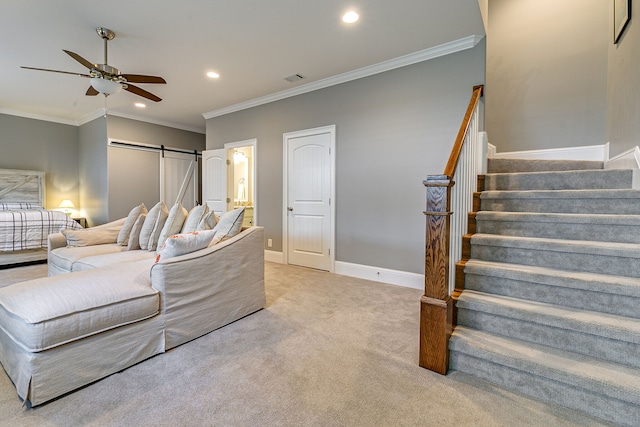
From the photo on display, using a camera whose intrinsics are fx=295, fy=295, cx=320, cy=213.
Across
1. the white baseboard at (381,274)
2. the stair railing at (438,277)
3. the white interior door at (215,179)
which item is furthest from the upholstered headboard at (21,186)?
the stair railing at (438,277)

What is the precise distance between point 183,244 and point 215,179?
149 inches

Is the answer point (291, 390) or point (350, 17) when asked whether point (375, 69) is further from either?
point (291, 390)

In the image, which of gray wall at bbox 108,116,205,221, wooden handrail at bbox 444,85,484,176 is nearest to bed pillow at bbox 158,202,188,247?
wooden handrail at bbox 444,85,484,176

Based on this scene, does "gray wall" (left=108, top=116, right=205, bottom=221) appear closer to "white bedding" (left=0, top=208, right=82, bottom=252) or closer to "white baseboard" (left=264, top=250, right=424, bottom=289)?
"white bedding" (left=0, top=208, right=82, bottom=252)

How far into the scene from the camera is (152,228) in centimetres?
323

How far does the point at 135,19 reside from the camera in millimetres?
2748

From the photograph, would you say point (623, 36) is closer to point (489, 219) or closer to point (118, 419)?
point (489, 219)

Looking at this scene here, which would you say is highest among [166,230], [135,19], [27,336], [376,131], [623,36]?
[135,19]

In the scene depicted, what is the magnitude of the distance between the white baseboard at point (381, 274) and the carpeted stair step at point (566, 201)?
118 cm

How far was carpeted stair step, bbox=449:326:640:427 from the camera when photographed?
1.36m

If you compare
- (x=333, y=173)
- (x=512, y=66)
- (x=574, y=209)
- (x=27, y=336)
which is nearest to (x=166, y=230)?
(x=27, y=336)

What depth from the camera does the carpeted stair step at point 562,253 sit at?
1.77 metres

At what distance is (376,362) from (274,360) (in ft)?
2.15

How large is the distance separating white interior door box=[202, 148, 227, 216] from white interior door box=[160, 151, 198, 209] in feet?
4.46
